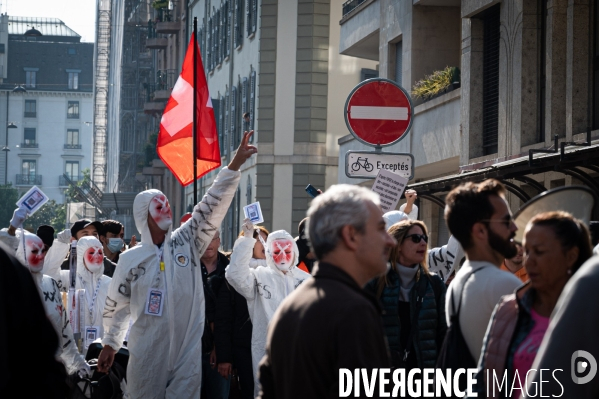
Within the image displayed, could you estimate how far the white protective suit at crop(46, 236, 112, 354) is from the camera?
1179 cm

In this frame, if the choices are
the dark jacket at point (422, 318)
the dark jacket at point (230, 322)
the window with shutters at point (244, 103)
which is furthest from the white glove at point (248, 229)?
the window with shutters at point (244, 103)

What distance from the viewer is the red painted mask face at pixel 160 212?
30.7ft

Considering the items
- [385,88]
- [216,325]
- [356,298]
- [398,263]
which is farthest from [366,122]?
[356,298]

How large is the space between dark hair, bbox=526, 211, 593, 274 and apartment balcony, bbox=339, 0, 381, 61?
2022 cm

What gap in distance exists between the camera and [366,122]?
483 inches

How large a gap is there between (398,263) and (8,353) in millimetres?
4067

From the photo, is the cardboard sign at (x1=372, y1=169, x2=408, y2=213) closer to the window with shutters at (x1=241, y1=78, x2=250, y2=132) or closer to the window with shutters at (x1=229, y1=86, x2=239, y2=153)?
the window with shutters at (x1=241, y1=78, x2=250, y2=132)

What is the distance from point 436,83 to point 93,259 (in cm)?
1020

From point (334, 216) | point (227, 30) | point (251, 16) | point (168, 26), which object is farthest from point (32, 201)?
point (168, 26)

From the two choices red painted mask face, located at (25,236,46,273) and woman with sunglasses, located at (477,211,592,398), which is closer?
woman with sunglasses, located at (477,211,592,398)

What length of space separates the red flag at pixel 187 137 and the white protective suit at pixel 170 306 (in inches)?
212

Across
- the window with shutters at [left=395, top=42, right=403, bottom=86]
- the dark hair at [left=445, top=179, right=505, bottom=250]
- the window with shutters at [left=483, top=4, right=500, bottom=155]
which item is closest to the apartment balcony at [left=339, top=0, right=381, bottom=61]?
the window with shutters at [left=395, top=42, right=403, bottom=86]

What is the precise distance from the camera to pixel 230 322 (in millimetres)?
11594

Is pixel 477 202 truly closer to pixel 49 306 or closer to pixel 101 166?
pixel 49 306
